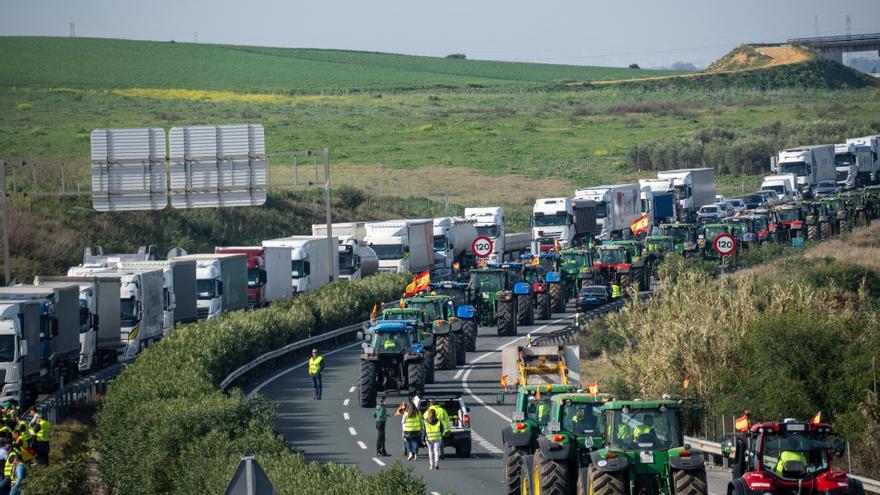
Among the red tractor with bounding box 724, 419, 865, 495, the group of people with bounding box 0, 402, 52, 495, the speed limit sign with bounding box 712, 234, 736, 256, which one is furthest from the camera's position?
the speed limit sign with bounding box 712, 234, 736, 256

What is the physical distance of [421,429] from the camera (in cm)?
2923

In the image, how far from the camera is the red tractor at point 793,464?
18.8m

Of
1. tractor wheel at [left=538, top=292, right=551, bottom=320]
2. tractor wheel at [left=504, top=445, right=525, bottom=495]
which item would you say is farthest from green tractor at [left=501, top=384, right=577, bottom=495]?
tractor wheel at [left=538, top=292, right=551, bottom=320]

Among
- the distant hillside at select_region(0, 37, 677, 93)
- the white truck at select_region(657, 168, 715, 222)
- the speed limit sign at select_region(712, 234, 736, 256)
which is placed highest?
the distant hillside at select_region(0, 37, 677, 93)

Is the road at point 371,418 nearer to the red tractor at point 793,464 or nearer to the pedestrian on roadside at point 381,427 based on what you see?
the pedestrian on roadside at point 381,427

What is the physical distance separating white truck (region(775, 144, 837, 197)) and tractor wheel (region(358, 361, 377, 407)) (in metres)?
57.7

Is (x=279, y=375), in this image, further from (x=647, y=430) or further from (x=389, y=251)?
(x=647, y=430)

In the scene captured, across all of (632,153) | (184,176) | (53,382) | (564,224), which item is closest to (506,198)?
(632,153)

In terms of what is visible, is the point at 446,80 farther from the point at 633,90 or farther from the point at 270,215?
the point at 270,215

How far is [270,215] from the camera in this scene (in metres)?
91.1

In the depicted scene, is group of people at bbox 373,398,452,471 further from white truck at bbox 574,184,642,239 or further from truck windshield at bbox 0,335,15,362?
white truck at bbox 574,184,642,239

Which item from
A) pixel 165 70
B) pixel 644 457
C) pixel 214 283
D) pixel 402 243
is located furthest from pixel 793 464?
pixel 165 70

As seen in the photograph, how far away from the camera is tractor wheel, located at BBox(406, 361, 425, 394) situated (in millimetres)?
35438

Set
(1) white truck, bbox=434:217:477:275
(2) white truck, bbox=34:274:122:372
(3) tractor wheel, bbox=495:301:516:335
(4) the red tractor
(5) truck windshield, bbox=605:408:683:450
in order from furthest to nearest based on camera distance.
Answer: (1) white truck, bbox=434:217:477:275
(3) tractor wheel, bbox=495:301:516:335
(2) white truck, bbox=34:274:122:372
(5) truck windshield, bbox=605:408:683:450
(4) the red tractor
